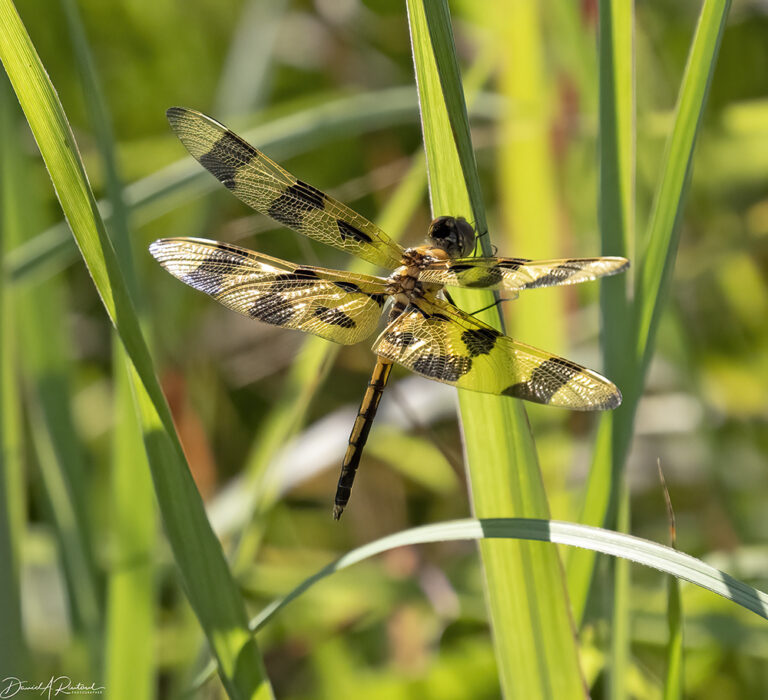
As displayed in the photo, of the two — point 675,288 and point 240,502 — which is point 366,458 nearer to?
point 240,502

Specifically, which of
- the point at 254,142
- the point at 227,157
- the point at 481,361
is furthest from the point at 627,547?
the point at 254,142

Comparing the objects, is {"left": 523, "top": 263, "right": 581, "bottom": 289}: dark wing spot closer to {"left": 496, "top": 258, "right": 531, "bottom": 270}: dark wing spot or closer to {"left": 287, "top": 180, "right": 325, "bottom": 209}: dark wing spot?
{"left": 496, "top": 258, "right": 531, "bottom": 270}: dark wing spot

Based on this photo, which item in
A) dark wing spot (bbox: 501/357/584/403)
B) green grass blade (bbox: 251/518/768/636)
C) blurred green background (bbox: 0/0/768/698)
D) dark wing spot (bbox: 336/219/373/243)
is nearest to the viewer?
green grass blade (bbox: 251/518/768/636)

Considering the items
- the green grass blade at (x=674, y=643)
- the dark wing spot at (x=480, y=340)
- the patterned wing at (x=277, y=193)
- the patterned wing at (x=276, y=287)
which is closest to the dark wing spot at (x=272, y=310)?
the patterned wing at (x=276, y=287)

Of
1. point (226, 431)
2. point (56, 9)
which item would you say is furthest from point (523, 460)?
point (56, 9)

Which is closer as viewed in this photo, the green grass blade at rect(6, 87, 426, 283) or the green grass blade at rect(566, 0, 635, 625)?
the green grass blade at rect(566, 0, 635, 625)

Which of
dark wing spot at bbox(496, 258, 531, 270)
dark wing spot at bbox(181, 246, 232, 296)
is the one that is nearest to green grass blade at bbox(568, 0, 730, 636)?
dark wing spot at bbox(496, 258, 531, 270)
